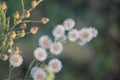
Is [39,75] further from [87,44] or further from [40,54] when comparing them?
[87,44]

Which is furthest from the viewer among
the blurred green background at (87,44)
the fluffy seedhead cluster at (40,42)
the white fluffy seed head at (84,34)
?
the blurred green background at (87,44)

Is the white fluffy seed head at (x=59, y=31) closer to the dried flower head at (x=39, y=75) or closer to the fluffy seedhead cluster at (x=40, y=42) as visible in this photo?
the fluffy seedhead cluster at (x=40, y=42)

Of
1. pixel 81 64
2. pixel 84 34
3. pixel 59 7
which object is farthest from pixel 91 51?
pixel 84 34

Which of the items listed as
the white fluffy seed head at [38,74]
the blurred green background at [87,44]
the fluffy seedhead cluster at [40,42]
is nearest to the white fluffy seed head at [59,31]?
the fluffy seedhead cluster at [40,42]

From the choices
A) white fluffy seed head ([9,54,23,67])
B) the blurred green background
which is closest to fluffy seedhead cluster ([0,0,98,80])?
white fluffy seed head ([9,54,23,67])

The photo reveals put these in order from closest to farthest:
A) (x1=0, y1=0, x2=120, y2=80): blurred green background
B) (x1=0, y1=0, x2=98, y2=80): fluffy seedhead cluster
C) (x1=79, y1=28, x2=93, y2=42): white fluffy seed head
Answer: (x1=0, y1=0, x2=98, y2=80): fluffy seedhead cluster → (x1=79, y1=28, x2=93, y2=42): white fluffy seed head → (x1=0, y1=0, x2=120, y2=80): blurred green background

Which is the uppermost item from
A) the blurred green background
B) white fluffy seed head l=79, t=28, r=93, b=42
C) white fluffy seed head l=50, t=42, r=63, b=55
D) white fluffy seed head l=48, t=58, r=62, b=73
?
white fluffy seed head l=79, t=28, r=93, b=42

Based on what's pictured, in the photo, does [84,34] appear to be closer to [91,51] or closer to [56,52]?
[56,52]

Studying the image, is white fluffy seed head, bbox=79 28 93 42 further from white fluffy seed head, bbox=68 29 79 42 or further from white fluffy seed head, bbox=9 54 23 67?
white fluffy seed head, bbox=9 54 23 67

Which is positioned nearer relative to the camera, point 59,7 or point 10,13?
point 10,13
